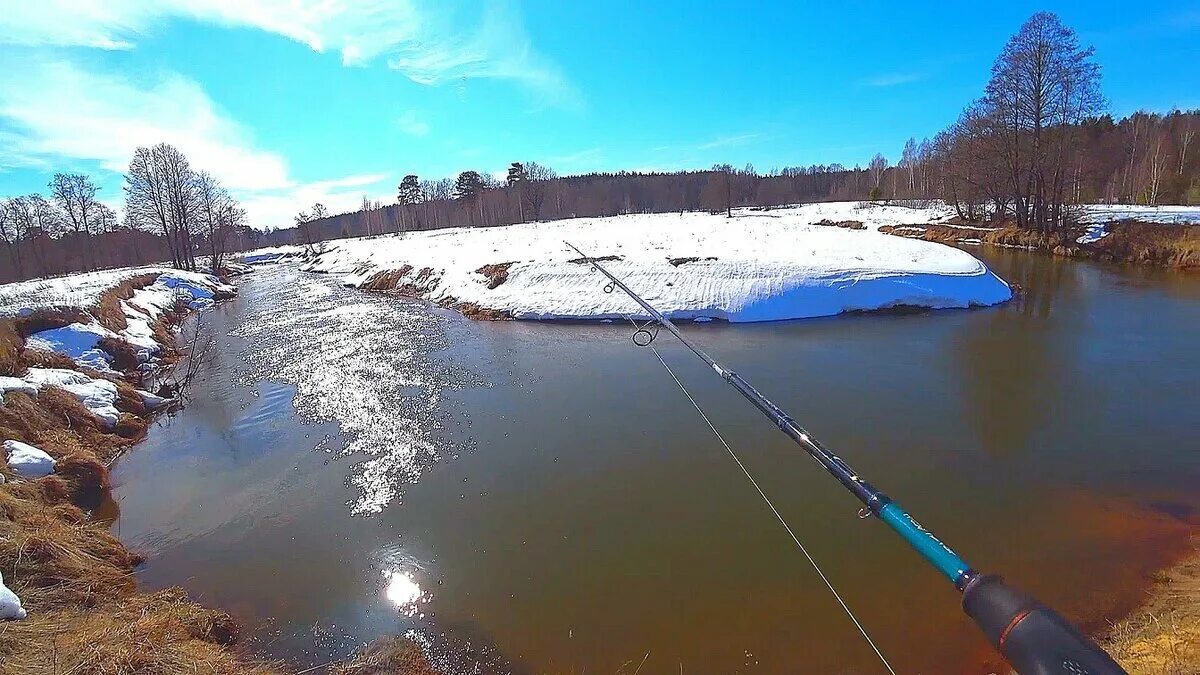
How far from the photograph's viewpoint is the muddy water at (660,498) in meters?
5.11

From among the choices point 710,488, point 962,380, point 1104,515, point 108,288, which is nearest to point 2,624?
point 710,488

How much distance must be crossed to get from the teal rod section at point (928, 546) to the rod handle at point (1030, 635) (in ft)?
0.54

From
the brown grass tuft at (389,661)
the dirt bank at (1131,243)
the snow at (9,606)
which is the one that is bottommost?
the brown grass tuft at (389,661)

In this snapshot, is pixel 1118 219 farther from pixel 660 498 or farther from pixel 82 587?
pixel 82 587

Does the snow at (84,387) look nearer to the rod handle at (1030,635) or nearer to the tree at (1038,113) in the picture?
the rod handle at (1030,635)

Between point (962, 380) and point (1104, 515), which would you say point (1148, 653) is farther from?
point (962, 380)

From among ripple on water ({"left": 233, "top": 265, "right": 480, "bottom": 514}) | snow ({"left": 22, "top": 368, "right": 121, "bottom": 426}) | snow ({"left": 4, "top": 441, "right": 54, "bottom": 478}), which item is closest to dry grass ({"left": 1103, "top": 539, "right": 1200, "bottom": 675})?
ripple on water ({"left": 233, "top": 265, "right": 480, "bottom": 514})

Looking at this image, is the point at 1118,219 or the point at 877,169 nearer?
Answer: the point at 1118,219

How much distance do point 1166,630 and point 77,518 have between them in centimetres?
1217

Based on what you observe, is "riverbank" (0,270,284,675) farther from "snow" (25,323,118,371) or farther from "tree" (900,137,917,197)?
"tree" (900,137,917,197)

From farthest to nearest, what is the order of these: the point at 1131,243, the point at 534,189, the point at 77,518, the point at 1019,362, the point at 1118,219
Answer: the point at 534,189 < the point at 1118,219 < the point at 1131,243 < the point at 1019,362 < the point at 77,518

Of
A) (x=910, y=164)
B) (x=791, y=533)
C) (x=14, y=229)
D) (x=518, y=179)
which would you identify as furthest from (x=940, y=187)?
(x=14, y=229)

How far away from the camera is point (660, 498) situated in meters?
7.32

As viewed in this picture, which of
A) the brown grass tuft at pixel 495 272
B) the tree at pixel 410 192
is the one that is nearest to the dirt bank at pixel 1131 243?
the brown grass tuft at pixel 495 272
